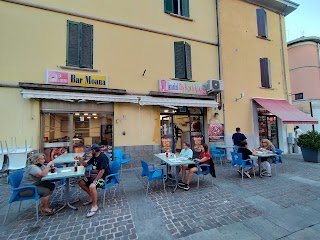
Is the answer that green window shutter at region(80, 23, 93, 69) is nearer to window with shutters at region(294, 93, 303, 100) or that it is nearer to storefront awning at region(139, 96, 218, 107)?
storefront awning at region(139, 96, 218, 107)

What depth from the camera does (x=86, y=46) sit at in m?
6.97

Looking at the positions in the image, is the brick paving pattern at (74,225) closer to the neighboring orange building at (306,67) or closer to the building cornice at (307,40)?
the neighboring orange building at (306,67)

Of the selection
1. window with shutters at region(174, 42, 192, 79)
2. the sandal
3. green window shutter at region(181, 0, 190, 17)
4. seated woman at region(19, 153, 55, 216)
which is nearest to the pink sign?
seated woman at region(19, 153, 55, 216)

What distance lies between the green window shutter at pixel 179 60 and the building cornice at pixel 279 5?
5937 mm

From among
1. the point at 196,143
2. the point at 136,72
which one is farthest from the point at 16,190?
the point at 196,143

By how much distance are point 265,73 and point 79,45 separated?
10.5 metres

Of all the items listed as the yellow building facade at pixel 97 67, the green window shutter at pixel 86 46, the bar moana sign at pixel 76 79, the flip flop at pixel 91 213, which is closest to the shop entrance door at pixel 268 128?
the yellow building facade at pixel 97 67

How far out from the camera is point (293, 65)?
15.2 metres

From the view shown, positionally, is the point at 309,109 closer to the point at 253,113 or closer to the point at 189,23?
the point at 253,113

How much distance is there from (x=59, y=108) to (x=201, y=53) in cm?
734

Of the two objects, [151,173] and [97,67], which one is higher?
[97,67]

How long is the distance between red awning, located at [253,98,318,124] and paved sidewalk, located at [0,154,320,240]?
15.0ft

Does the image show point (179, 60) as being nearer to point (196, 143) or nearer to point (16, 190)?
point (196, 143)

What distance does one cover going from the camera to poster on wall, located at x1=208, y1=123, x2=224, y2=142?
8914mm
